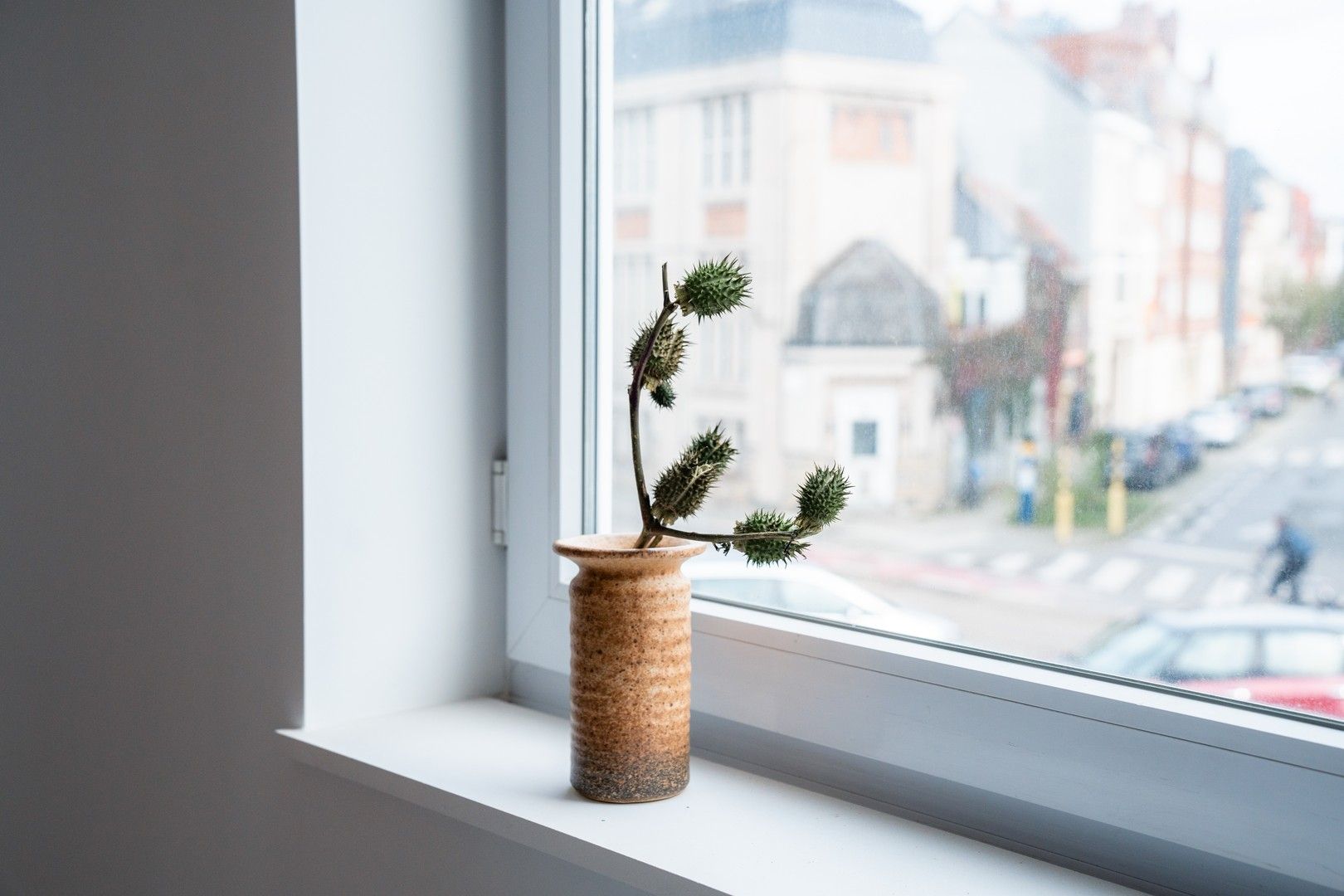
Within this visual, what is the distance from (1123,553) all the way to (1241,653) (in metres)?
0.09

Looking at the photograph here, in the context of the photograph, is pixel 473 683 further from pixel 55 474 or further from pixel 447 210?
pixel 55 474

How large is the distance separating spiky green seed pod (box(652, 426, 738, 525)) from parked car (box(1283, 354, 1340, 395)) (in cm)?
34

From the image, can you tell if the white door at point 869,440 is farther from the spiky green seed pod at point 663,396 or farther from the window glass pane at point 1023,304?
the spiky green seed pod at point 663,396

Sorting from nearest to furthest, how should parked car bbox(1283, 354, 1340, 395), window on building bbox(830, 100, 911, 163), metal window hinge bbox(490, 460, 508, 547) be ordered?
parked car bbox(1283, 354, 1340, 395), window on building bbox(830, 100, 911, 163), metal window hinge bbox(490, 460, 508, 547)

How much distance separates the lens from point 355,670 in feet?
3.25

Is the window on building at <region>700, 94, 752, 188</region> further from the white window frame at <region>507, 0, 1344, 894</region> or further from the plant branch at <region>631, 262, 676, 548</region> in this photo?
the plant branch at <region>631, 262, 676, 548</region>

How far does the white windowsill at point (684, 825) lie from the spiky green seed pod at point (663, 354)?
0.31 metres

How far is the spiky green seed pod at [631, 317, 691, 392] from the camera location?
745 mm

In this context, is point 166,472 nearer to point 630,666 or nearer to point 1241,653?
point 630,666

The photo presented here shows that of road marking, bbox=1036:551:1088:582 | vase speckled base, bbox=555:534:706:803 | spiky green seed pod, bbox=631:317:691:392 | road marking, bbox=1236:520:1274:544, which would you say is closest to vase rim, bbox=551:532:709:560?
→ vase speckled base, bbox=555:534:706:803

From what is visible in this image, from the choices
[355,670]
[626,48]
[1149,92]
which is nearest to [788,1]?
[626,48]

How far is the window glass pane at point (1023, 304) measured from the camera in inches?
24.8

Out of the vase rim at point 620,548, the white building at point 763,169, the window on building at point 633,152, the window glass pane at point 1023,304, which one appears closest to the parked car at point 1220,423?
the window glass pane at point 1023,304

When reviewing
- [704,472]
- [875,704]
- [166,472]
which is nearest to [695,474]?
[704,472]
